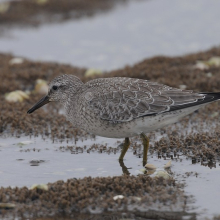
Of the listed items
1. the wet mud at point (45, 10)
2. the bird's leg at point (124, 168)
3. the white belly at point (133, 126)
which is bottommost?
the bird's leg at point (124, 168)

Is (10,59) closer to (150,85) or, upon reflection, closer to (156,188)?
(150,85)

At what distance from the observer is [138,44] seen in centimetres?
2322

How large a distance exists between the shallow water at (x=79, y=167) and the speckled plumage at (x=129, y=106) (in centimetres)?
66

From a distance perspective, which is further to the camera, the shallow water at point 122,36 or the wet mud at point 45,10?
the wet mud at point 45,10

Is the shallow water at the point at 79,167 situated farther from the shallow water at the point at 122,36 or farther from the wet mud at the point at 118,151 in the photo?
the shallow water at the point at 122,36

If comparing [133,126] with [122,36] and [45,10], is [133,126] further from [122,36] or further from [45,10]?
[45,10]

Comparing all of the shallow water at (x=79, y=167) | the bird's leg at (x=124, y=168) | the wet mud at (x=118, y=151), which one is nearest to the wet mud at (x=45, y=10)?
the wet mud at (x=118, y=151)

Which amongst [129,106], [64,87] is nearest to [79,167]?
[129,106]

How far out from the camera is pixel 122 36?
79.8 feet

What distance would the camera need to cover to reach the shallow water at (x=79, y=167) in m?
8.07

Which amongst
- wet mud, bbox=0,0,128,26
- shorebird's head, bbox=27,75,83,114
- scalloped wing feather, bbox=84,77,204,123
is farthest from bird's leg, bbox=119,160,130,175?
wet mud, bbox=0,0,128,26

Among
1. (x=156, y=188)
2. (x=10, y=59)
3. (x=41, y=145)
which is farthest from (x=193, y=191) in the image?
(x=10, y=59)

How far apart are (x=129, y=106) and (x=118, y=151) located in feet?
4.47

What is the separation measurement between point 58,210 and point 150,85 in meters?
3.52
